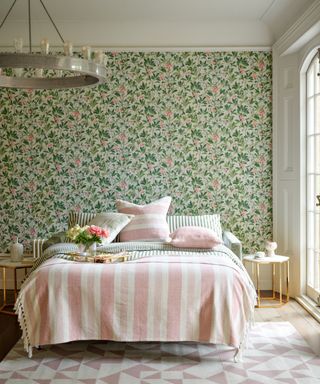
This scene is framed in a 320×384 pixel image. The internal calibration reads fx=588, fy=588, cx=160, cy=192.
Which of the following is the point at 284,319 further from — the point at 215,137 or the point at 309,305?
the point at 215,137

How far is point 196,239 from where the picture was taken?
5.16 m

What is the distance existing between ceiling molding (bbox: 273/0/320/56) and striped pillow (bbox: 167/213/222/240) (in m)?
1.96

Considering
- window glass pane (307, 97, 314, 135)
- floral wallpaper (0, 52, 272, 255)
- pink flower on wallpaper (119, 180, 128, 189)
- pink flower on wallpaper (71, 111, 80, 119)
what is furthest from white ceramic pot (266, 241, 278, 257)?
pink flower on wallpaper (71, 111, 80, 119)

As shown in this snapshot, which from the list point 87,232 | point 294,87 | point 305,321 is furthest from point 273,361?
point 294,87

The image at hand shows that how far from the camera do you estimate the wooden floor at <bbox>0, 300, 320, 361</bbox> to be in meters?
4.75

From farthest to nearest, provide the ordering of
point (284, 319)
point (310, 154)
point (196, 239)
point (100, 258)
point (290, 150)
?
point (290, 150), point (310, 154), point (284, 319), point (196, 239), point (100, 258)

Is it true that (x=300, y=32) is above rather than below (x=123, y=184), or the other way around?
above

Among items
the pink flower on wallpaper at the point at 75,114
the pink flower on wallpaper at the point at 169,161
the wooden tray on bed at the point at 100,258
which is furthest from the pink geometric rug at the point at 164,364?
the pink flower on wallpaper at the point at 75,114

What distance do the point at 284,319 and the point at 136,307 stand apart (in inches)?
71.3

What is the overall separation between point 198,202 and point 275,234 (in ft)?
3.10

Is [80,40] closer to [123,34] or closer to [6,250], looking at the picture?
[123,34]

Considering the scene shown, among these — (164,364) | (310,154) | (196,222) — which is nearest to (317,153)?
(310,154)

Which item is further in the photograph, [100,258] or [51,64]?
[100,258]

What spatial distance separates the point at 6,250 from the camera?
673 cm
